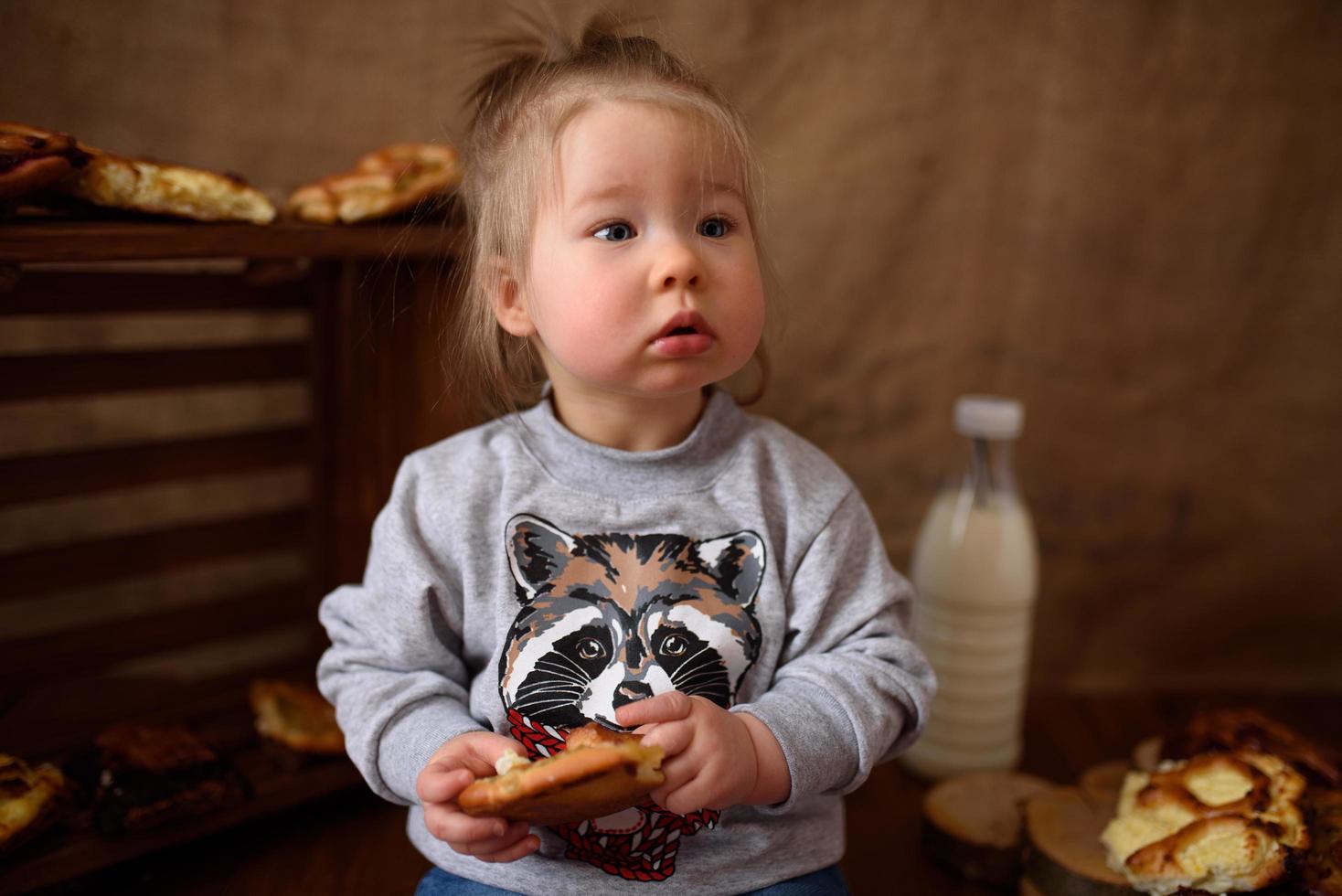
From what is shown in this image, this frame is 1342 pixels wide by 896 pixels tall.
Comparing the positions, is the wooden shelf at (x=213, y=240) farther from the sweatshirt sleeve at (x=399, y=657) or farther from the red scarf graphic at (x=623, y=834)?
the red scarf graphic at (x=623, y=834)

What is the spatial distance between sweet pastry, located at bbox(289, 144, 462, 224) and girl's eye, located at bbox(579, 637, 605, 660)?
1.71 feet

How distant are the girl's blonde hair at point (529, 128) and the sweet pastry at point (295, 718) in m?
0.47

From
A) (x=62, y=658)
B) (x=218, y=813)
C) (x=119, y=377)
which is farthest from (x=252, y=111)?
(x=218, y=813)

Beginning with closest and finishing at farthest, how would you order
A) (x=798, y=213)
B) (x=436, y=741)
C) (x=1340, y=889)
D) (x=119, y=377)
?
(x=436, y=741) → (x=1340, y=889) → (x=119, y=377) → (x=798, y=213)

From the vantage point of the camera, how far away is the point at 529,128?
0.90 metres

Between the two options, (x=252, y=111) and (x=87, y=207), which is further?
(x=252, y=111)

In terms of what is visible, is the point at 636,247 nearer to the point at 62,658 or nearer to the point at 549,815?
the point at 549,815

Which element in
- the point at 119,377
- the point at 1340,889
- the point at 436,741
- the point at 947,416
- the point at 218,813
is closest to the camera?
the point at 436,741

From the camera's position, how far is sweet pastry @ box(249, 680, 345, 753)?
3.98 ft

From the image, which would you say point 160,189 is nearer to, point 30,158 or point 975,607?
point 30,158

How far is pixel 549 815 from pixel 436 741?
145 millimetres

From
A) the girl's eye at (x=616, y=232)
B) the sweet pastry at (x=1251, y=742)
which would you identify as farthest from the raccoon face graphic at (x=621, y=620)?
the sweet pastry at (x=1251, y=742)

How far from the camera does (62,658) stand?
1357mm

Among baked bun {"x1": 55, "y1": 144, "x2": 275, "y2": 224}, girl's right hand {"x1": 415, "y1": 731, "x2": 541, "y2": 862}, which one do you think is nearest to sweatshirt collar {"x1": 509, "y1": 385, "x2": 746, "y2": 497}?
girl's right hand {"x1": 415, "y1": 731, "x2": 541, "y2": 862}
